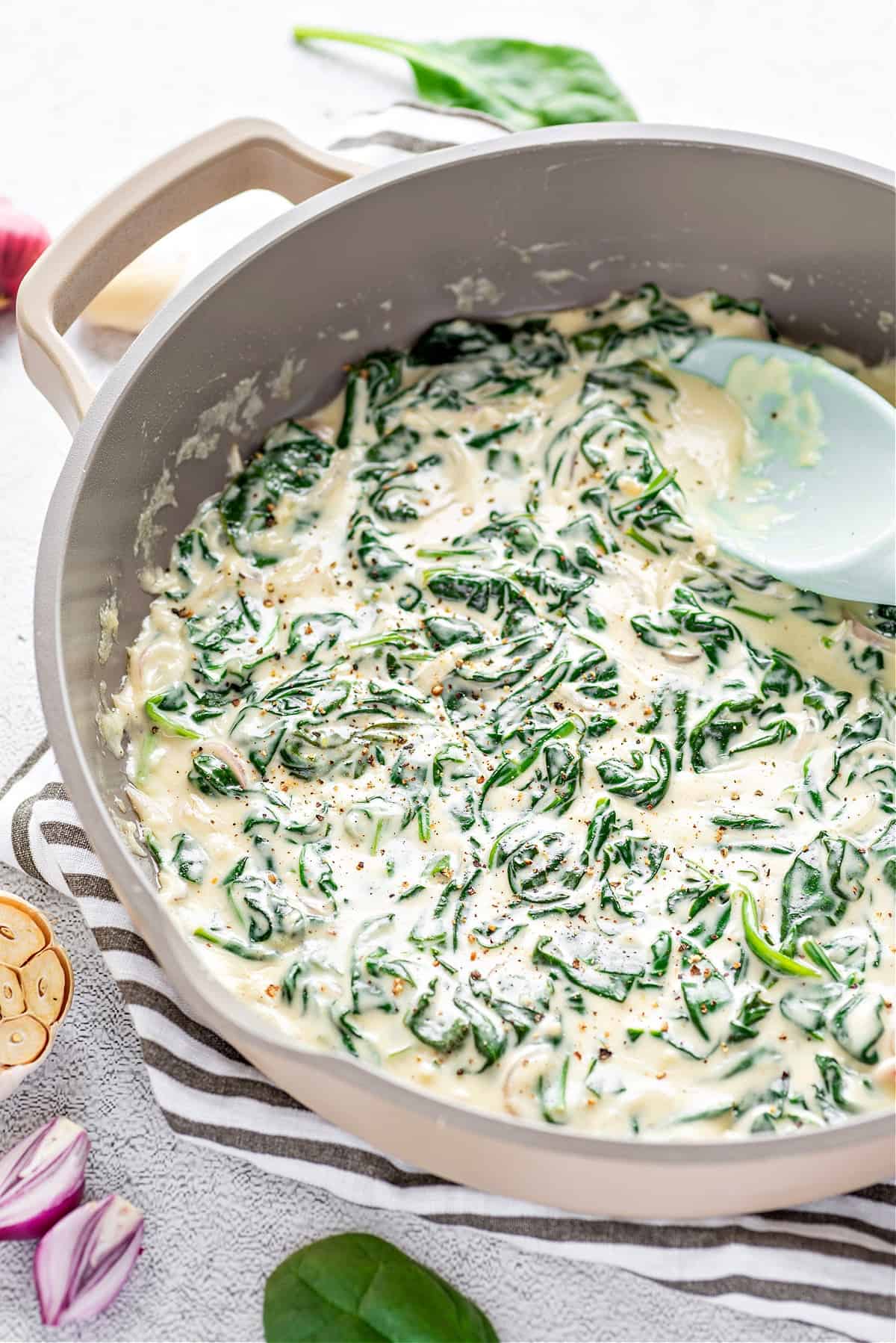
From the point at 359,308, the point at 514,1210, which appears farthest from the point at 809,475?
the point at 514,1210

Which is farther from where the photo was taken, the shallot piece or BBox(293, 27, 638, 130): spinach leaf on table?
BBox(293, 27, 638, 130): spinach leaf on table

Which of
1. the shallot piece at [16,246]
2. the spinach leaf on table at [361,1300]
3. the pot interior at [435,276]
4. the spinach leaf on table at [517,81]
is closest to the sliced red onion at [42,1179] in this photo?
the spinach leaf on table at [361,1300]

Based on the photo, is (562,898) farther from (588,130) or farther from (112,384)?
(588,130)

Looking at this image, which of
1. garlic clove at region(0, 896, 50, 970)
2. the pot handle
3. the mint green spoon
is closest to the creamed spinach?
the mint green spoon

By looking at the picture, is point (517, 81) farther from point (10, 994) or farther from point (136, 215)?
point (10, 994)

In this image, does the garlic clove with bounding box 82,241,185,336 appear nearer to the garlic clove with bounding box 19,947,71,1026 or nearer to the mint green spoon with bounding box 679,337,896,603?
the mint green spoon with bounding box 679,337,896,603

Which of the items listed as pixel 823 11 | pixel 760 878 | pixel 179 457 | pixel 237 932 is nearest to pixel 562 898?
pixel 760 878
